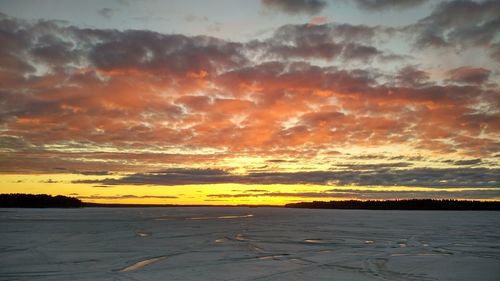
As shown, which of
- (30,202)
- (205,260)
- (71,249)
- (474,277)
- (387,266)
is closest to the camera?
(474,277)

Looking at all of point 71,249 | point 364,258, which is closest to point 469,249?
point 364,258

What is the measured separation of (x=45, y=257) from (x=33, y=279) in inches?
221

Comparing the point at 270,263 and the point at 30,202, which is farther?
the point at 30,202

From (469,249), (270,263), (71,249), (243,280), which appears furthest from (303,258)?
(71,249)

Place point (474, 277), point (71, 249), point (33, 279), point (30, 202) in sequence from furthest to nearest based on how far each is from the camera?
point (30, 202) → point (71, 249) → point (474, 277) → point (33, 279)

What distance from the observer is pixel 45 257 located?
1894 centimetres

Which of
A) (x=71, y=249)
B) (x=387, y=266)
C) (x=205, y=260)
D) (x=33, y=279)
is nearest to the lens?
(x=33, y=279)

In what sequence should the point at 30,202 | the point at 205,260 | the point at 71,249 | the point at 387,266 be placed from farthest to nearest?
the point at 30,202
the point at 71,249
the point at 205,260
the point at 387,266

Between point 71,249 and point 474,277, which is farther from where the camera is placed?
point 71,249

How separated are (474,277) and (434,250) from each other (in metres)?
7.77

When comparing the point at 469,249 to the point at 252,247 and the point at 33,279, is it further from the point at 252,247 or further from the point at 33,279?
the point at 33,279

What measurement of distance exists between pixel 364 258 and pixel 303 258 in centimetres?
253

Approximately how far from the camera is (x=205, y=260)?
1834 cm

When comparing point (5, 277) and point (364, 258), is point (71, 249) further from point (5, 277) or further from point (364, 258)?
point (364, 258)
